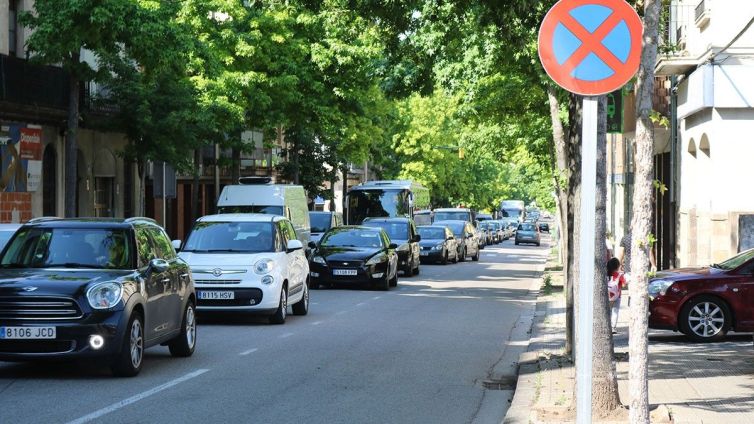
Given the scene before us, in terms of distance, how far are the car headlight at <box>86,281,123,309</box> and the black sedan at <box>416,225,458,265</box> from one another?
3539 cm

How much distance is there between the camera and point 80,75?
26.7 meters

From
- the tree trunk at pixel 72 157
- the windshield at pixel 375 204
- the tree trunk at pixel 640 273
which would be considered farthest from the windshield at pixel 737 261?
the windshield at pixel 375 204

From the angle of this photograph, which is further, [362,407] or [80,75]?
[80,75]

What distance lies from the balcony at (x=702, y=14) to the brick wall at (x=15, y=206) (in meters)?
17.4

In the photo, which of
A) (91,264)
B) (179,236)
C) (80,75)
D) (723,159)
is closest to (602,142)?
(91,264)

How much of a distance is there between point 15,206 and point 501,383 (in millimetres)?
21992

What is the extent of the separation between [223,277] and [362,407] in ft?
28.7

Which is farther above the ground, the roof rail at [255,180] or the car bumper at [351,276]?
the roof rail at [255,180]

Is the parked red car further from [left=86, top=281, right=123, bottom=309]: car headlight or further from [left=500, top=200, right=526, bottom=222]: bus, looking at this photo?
[left=500, top=200, right=526, bottom=222]: bus

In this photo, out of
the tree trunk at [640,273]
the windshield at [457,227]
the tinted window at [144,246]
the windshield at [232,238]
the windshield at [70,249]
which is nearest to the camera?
the tree trunk at [640,273]

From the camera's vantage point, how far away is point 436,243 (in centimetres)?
4775

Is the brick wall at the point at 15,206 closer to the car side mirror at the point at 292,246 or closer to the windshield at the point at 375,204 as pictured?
the car side mirror at the point at 292,246

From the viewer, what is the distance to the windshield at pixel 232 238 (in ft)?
67.2

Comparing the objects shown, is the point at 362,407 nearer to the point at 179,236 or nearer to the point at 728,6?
the point at 728,6
